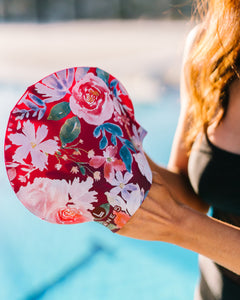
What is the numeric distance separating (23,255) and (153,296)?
92cm

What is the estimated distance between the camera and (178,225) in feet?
1.93

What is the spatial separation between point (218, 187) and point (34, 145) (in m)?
0.44

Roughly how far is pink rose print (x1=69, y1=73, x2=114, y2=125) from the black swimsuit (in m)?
0.34

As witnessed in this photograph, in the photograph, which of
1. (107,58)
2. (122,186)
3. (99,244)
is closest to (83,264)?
(99,244)

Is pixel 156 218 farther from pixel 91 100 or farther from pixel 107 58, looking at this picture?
pixel 107 58

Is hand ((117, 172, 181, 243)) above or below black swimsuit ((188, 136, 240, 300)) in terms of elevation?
above

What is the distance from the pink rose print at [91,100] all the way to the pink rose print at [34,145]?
0.06 m

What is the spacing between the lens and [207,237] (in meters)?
0.60

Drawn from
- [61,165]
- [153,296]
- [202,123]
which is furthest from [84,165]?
[153,296]

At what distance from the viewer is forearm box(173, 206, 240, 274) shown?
1.94 feet

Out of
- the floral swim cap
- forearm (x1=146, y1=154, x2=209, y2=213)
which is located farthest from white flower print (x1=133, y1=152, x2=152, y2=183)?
forearm (x1=146, y1=154, x2=209, y2=213)

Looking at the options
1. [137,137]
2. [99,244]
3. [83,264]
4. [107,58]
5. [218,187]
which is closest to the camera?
[137,137]

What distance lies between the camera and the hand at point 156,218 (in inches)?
22.1

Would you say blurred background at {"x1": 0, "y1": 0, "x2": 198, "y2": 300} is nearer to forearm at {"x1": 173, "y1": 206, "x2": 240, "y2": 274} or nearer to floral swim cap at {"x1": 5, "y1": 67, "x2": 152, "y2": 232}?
floral swim cap at {"x1": 5, "y1": 67, "x2": 152, "y2": 232}
